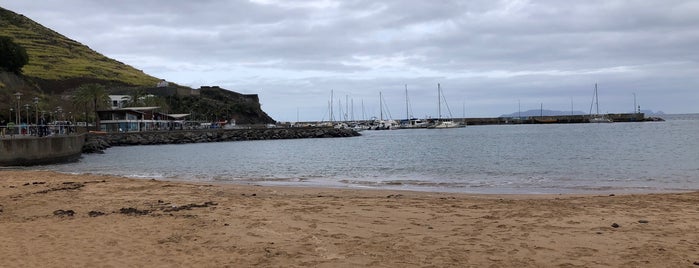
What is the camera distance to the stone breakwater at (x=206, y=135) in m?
93.4

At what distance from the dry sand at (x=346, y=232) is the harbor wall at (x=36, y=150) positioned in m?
29.1

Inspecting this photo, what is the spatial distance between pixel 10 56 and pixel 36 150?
88.4 m

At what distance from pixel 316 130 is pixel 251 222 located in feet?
375

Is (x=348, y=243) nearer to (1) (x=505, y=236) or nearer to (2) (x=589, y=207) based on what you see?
(1) (x=505, y=236)

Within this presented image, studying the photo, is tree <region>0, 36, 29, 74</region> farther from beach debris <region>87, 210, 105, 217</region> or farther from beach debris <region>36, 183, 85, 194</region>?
beach debris <region>87, 210, 105, 217</region>

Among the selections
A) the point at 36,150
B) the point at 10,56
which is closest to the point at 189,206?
the point at 36,150

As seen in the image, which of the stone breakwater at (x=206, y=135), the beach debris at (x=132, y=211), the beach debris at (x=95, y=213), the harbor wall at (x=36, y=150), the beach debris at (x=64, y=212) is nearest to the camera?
the beach debris at (x=95, y=213)

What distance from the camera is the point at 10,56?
385ft

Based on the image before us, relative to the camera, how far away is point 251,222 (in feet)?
40.6

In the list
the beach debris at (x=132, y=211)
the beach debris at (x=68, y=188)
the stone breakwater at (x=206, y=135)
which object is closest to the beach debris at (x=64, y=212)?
the beach debris at (x=132, y=211)

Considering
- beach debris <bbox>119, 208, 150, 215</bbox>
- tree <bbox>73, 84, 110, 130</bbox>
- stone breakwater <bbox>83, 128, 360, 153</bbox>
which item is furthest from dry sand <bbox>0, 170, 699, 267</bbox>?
tree <bbox>73, 84, 110, 130</bbox>

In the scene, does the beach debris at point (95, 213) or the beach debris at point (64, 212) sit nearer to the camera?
the beach debris at point (95, 213)

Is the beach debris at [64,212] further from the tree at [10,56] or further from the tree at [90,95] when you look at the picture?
the tree at [10,56]

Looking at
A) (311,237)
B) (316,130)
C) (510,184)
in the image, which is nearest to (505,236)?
(311,237)
